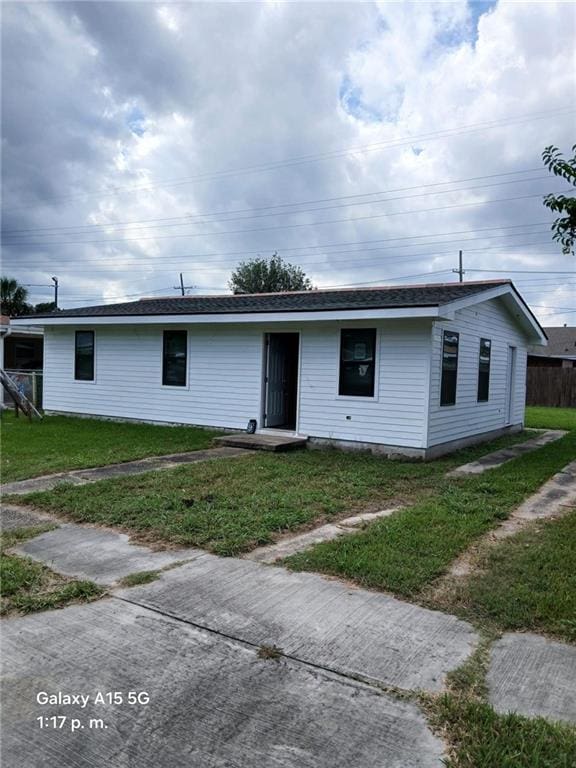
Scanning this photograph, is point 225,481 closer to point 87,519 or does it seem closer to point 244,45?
point 87,519

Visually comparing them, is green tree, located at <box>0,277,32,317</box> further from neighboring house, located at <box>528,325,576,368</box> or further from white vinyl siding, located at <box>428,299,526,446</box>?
neighboring house, located at <box>528,325,576,368</box>

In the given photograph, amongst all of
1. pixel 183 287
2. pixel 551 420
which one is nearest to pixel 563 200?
pixel 551 420

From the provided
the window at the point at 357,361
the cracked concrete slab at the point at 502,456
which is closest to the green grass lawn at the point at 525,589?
the cracked concrete slab at the point at 502,456

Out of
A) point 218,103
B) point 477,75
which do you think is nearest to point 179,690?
point 477,75

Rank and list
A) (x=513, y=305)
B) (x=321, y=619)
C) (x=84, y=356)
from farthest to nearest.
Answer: (x=84, y=356) → (x=513, y=305) → (x=321, y=619)

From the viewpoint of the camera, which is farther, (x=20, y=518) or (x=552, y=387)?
(x=552, y=387)

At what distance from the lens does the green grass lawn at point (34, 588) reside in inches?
134

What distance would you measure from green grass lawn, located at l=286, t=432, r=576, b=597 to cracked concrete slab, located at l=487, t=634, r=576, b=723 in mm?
804

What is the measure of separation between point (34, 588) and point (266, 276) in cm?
3768

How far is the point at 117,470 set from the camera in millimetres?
7770

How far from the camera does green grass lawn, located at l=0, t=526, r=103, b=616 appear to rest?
3393mm

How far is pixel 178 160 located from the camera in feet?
60.2

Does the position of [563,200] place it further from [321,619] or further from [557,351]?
[557,351]

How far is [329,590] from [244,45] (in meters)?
10.9
